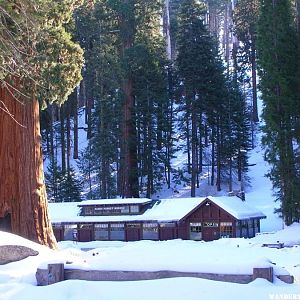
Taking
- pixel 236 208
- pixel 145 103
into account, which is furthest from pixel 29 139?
pixel 145 103

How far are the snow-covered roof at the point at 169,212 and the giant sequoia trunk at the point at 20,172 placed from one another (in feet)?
64.1

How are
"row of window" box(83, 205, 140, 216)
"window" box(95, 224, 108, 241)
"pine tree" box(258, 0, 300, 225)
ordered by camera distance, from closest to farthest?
"pine tree" box(258, 0, 300, 225)
"row of window" box(83, 205, 140, 216)
"window" box(95, 224, 108, 241)

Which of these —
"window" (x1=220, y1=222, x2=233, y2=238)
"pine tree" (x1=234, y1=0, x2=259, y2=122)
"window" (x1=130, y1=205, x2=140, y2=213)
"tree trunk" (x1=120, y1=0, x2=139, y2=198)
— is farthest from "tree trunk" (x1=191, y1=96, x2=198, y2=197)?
"pine tree" (x1=234, y1=0, x2=259, y2=122)

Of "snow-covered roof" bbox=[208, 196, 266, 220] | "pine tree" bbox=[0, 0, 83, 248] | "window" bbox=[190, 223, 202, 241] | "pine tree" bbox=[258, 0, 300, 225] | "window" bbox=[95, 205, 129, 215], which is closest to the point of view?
"pine tree" bbox=[0, 0, 83, 248]

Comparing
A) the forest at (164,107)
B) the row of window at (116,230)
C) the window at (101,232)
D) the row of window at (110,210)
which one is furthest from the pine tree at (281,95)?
the window at (101,232)

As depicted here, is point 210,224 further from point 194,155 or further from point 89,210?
point 194,155

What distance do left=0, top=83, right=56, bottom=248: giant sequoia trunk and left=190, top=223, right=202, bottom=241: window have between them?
19.9 metres

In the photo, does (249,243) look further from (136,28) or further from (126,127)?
(136,28)

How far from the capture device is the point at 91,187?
44.8 meters

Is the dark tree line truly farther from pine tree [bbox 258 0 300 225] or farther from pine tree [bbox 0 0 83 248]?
pine tree [bbox 0 0 83 248]

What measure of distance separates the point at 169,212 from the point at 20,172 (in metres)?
20.4

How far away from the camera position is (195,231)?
107 feet

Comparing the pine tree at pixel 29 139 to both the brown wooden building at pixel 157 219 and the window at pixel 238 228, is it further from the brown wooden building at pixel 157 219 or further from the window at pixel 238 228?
the window at pixel 238 228

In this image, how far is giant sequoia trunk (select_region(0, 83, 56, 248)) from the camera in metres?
13.0
